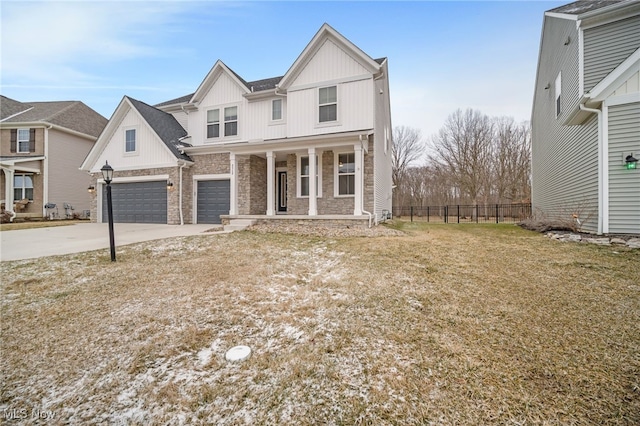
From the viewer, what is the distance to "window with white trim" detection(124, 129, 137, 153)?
13.3 meters

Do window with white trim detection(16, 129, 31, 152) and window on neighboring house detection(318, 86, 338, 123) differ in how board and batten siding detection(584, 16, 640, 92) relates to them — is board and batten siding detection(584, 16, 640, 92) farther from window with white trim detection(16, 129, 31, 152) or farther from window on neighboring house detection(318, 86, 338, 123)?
window with white trim detection(16, 129, 31, 152)

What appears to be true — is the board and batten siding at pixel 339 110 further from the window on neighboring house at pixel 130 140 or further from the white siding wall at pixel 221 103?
the window on neighboring house at pixel 130 140

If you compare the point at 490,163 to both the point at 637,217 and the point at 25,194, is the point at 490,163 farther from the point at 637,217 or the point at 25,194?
the point at 25,194

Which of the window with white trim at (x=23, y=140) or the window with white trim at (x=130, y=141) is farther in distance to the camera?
the window with white trim at (x=23, y=140)

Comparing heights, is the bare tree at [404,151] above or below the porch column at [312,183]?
above

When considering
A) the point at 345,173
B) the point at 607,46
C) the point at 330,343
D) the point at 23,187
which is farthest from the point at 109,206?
the point at 23,187

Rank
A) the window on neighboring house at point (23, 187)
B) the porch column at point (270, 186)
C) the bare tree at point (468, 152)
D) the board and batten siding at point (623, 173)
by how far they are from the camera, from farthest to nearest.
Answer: the bare tree at point (468, 152)
the window on neighboring house at point (23, 187)
the porch column at point (270, 186)
the board and batten siding at point (623, 173)

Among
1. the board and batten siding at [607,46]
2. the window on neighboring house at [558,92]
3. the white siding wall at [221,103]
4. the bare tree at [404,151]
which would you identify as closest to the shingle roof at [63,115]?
the white siding wall at [221,103]

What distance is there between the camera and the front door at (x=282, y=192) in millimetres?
12703

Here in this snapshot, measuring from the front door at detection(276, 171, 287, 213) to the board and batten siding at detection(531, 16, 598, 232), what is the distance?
10.3m

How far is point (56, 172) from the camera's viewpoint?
16.9m

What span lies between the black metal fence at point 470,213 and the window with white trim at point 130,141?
1632 cm

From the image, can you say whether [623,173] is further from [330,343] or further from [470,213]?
[470,213]

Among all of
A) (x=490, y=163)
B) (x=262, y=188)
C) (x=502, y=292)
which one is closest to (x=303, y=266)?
(x=502, y=292)
